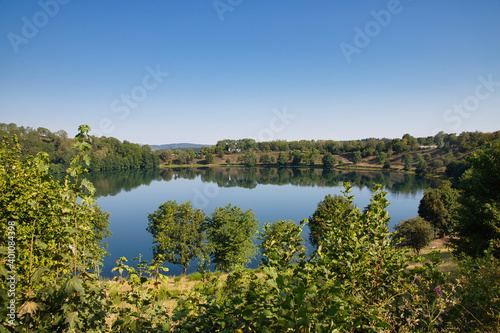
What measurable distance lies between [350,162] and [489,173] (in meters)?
145

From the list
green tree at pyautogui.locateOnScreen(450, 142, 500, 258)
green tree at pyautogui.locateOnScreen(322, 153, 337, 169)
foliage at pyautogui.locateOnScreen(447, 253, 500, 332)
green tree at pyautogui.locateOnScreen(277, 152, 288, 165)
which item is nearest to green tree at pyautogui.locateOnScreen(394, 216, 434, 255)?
green tree at pyautogui.locateOnScreen(450, 142, 500, 258)

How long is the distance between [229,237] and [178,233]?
5.16 meters

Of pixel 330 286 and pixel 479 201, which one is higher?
pixel 330 286

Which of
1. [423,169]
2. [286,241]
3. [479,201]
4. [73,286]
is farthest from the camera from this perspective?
[423,169]

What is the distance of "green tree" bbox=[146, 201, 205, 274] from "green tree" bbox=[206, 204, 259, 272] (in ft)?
4.73

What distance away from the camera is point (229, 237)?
2316cm

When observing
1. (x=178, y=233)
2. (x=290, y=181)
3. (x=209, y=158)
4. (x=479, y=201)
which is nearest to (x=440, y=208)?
(x=479, y=201)

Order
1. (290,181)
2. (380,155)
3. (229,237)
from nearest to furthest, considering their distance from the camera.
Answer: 1. (229,237)
2. (290,181)
3. (380,155)

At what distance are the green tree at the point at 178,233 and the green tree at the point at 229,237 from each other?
144cm

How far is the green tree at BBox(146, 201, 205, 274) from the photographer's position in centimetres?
2317

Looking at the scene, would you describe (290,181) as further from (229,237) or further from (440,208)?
(229,237)

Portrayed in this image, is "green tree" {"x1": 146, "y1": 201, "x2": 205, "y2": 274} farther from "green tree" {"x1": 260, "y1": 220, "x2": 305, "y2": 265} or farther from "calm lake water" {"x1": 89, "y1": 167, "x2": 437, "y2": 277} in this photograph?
"green tree" {"x1": 260, "y1": 220, "x2": 305, "y2": 265}

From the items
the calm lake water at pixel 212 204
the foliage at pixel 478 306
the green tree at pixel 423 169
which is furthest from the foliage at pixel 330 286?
the green tree at pixel 423 169

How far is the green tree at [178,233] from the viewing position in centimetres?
2317
